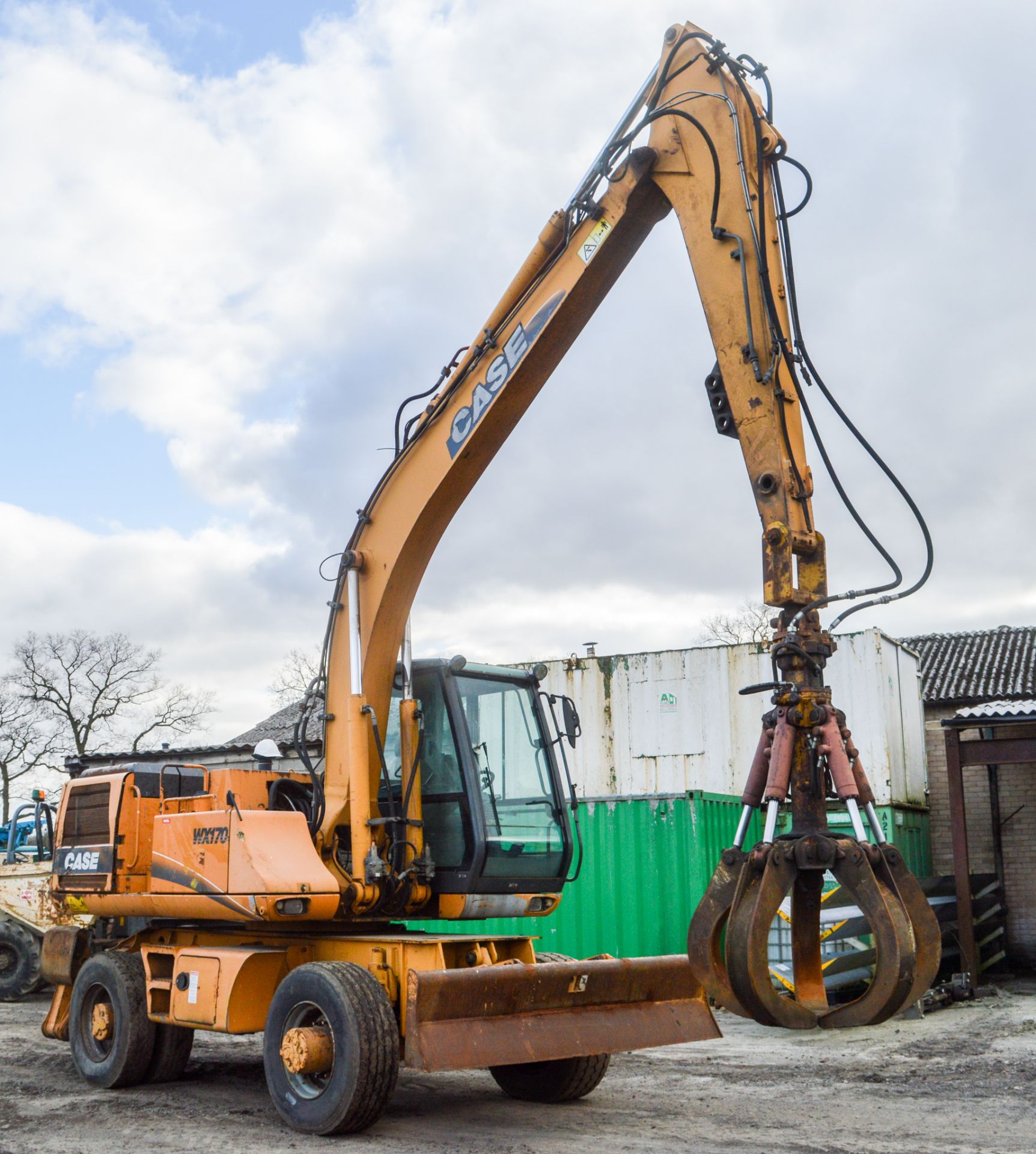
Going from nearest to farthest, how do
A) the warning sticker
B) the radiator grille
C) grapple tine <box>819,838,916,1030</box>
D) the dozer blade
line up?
grapple tine <box>819,838,916,1030</box> → the dozer blade → the warning sticker → the radiator grille

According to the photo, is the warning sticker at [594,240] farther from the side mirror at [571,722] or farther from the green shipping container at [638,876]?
the green shipping container at [638,876]

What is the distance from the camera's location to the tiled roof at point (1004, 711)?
14.0 meters

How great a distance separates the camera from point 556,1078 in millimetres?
7453

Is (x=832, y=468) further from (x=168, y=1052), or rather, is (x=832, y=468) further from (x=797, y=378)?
(x=168, y=1052)

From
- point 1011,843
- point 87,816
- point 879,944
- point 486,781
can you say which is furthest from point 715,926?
point 1011,843

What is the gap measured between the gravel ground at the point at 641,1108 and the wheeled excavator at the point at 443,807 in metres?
0.33

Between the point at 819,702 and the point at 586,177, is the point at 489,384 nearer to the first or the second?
the point at 586,177

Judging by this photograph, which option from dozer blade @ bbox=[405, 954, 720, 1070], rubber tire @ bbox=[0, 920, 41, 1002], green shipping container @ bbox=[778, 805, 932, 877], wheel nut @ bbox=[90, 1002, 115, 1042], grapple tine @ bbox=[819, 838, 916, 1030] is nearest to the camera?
grapple tine @ bbox=[819, 838, 916, 1030]

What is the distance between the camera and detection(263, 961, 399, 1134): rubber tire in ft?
20.3

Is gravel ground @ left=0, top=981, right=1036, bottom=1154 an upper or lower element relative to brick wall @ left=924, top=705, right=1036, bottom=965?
lower

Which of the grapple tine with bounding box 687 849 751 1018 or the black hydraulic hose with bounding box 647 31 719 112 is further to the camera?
the black hydraulic hose with bounding box 647 31 719 112

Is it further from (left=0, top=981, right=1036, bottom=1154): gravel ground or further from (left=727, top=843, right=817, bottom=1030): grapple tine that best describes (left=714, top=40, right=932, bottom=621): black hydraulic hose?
(left=0, top=981, right=1036, bottom=1154): gravel ground

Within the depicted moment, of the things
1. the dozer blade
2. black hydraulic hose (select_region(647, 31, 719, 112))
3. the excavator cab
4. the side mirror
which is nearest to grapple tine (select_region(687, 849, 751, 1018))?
the dozer blade

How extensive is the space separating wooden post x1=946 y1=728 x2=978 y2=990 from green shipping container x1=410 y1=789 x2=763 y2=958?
2649 mm
